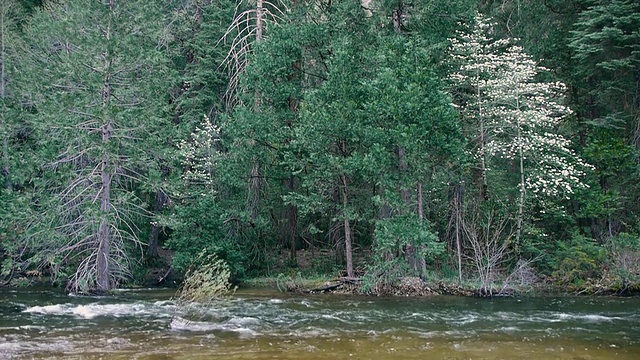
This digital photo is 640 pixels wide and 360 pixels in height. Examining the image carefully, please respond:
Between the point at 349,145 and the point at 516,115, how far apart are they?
20.6 ft

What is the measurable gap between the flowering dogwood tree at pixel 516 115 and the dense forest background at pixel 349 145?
12cm

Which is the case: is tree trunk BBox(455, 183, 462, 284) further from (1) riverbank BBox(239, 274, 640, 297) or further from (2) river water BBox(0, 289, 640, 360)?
(2) river water BBox(0, 289, 640, 360)

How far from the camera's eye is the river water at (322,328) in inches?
473

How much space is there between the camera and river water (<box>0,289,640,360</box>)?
39.4 ft

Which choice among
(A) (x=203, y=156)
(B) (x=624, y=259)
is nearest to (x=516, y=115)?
(B) (x=624, y=259)

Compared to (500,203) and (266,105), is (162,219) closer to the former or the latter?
(266,105)

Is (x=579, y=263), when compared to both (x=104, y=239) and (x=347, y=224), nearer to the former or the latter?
(x=347, y=224)

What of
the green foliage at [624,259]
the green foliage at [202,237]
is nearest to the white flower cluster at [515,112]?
the green foliage at [624,259]

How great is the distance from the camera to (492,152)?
23.7 m

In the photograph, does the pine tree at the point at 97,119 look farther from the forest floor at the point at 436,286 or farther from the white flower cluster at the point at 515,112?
the white flower cluster at the point at 515,112

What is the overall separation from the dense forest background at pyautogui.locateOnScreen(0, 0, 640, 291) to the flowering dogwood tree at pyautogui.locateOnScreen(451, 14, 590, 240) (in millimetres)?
118

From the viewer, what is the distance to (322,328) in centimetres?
1480

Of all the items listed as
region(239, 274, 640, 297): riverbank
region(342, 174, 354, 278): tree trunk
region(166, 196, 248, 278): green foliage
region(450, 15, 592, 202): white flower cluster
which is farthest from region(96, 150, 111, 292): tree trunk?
region(450, 15, 592, 202): white flower cluster

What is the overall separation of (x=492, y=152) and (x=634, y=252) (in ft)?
19.5
